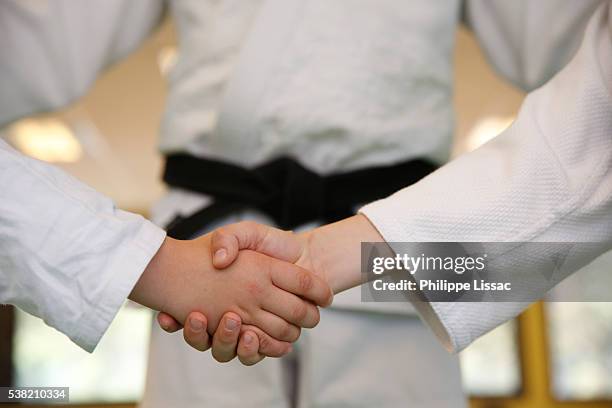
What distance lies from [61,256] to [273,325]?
177 mm

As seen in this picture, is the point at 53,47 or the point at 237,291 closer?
the point at 237,291

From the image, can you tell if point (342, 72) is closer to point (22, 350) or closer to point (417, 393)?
point (417, 393)

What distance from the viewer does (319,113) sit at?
0.73m

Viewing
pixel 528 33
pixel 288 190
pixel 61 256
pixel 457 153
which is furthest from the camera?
pixel 457 153

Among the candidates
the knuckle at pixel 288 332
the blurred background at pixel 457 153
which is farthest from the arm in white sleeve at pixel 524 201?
the blurred background at pixel 457 153

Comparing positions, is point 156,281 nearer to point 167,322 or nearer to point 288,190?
point 167,322

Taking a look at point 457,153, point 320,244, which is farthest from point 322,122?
point 457,153

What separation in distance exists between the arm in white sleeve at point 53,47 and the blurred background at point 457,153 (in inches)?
91.2

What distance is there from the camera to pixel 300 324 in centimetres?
58

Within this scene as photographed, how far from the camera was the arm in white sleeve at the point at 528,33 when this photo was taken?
0.80 m

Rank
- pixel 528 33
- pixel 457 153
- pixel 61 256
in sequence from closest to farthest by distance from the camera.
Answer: pixel 61 256
pixel 528 33
pixel 457 153

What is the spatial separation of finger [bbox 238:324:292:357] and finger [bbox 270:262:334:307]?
0.04 m

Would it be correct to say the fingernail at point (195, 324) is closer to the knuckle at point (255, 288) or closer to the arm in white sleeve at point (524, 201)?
the knuckle at point (255, 288)

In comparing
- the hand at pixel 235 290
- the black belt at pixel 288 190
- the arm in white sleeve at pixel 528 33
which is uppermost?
the arm in white sleeve at pixel 528 33
